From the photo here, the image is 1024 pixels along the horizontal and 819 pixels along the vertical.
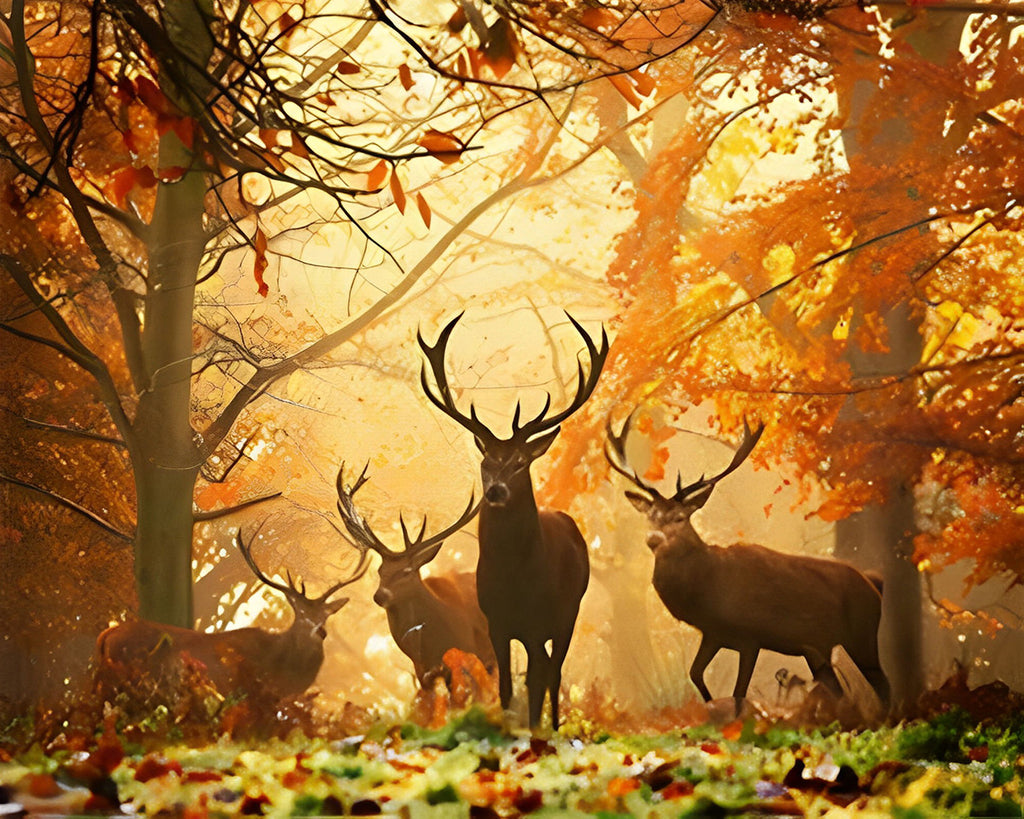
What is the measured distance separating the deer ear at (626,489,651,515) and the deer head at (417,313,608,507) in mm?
345

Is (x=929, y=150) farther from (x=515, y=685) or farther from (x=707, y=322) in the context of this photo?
(x=515, y=685)

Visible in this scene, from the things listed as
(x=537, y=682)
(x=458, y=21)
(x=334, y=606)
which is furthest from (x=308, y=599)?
(x=458, y=21)

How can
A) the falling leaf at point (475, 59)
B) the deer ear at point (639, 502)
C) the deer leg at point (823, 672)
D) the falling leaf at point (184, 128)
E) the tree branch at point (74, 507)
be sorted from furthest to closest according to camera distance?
the tree branch at point (74, 507) → the falling leaf at point (475, 59) → the deer ear at point (639, 502) → the deer leg at point (823, 672) → the falling leaf at point (184, 128)

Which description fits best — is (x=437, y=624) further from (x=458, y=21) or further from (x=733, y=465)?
(x=458, y=21)

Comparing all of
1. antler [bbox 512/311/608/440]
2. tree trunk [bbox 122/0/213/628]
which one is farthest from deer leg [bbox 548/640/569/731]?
tree trunk [bbox 122/0/213/628]

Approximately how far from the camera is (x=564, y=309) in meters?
3.60

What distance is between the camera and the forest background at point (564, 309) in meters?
3.50

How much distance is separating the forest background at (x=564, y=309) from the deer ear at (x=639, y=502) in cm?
4

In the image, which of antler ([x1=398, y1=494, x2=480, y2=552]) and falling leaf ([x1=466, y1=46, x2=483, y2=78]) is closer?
antler ([x1=398, y1=494, x2=480, y2=552])

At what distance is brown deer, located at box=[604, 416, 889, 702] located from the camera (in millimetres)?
3459

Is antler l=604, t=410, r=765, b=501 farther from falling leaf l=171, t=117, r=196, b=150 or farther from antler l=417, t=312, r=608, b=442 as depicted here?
falling leaf l=171, t=117, r=196, b=150

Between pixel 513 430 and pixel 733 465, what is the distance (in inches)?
31.1

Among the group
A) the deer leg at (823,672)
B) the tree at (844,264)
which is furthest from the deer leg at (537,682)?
the deer leg at (823,672)

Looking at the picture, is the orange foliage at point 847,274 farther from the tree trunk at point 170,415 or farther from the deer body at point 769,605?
the tree trunk at point 170,415
